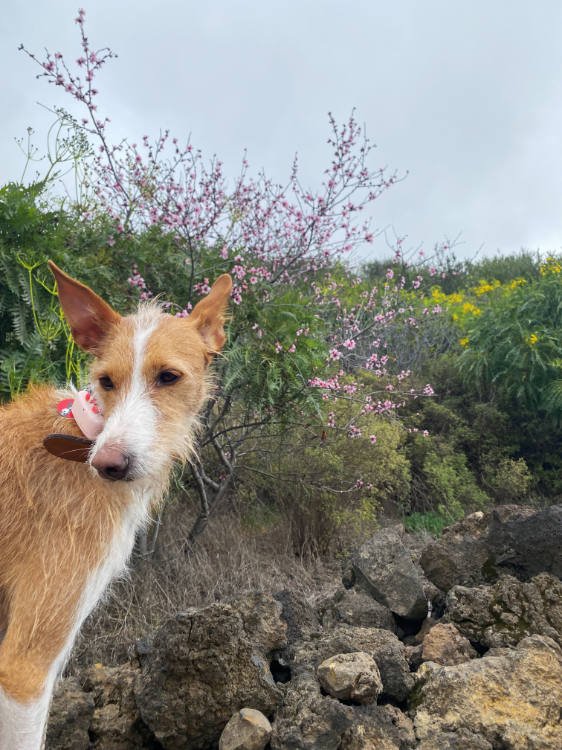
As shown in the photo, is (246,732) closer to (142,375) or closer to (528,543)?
(142,375)

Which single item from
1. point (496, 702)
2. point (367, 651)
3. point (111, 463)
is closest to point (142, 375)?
point (111, 463)

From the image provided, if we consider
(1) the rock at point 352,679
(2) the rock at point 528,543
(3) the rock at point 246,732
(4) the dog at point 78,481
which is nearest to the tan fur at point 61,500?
(4) the dog at point 78,481

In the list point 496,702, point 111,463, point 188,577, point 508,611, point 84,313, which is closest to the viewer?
point 111,463

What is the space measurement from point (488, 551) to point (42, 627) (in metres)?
3.07

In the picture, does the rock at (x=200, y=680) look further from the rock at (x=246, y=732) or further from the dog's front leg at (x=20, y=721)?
the dog's front leg at (x=20, y=721)

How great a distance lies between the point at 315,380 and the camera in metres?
4.71

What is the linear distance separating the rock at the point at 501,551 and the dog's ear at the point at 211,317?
2.56m

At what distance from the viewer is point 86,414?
6.62ft

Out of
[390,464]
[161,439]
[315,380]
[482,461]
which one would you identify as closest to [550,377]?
[482,461]

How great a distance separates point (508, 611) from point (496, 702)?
763mm

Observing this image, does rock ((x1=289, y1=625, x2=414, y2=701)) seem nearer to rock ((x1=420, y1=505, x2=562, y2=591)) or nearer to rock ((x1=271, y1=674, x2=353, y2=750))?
rock ((x1=271, y1=674, x2=353, y2=750))

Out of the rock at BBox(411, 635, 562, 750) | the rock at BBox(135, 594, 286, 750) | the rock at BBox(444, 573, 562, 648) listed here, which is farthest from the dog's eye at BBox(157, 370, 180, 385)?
the rock at BBox(444, 573, 562, 648)

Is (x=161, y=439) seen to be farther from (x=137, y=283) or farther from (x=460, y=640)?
(x=137, y=283)

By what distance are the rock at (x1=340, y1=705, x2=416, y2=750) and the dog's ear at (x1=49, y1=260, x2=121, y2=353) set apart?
194cm
